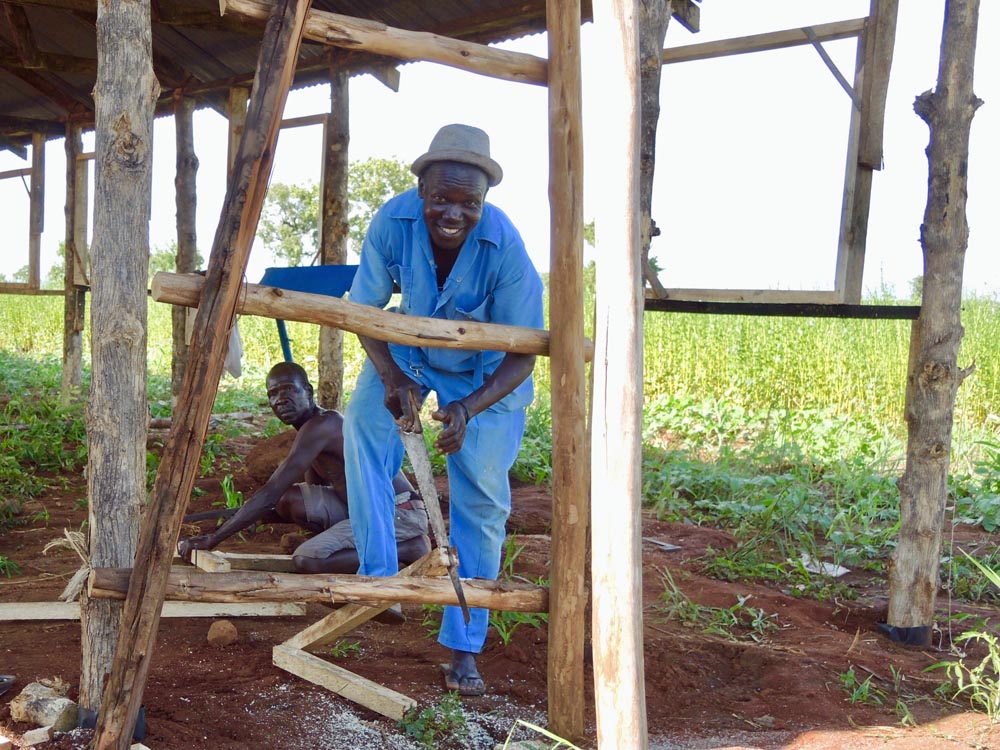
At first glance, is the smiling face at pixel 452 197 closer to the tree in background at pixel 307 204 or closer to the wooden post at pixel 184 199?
the wooden post at pixel 184 199

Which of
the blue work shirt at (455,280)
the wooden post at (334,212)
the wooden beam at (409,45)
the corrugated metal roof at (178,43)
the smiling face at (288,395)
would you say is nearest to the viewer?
the wooden beam at (409,45)

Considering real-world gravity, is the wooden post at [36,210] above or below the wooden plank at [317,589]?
above

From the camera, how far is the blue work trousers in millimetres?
3195

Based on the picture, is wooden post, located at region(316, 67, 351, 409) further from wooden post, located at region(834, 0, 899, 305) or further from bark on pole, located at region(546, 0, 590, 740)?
bark on pole, located at region(546, 0, 590, 740)

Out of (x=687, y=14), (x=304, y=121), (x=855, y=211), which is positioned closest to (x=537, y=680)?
(x=855, y=211)

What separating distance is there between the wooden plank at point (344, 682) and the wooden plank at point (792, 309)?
2445mm

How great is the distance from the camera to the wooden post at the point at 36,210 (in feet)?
31.0

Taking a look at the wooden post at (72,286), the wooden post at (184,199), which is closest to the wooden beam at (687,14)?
the wooden post at (184,199)

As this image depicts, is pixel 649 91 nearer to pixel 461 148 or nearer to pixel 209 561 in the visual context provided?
pixel 461 148

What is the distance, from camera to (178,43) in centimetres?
730

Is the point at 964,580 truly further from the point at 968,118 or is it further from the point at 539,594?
the point at 539,594

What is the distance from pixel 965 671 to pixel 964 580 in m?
1.15

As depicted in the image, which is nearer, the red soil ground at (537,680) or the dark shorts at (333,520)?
the red soil ground at (537,680)

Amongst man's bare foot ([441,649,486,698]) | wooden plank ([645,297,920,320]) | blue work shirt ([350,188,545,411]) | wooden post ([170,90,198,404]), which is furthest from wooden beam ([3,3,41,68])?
man's bare foot ([441,649,486,698])
